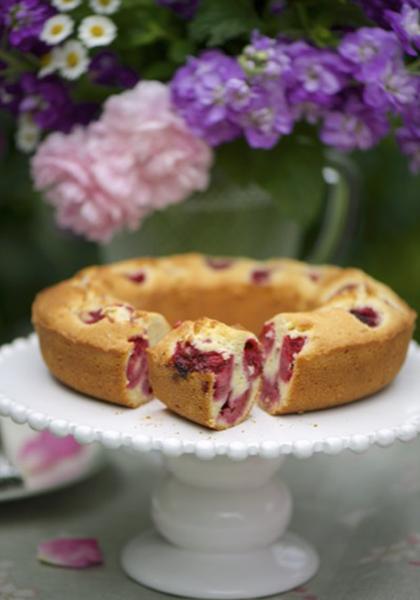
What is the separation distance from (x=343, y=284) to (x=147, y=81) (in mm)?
316

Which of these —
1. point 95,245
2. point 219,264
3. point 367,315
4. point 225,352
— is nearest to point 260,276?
point 219,264

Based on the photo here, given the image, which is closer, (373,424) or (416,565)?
(373,424)

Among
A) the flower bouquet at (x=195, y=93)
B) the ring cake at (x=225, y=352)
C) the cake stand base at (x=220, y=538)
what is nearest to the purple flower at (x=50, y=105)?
the flower bouquet at (x=195, y=93)

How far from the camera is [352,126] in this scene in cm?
112

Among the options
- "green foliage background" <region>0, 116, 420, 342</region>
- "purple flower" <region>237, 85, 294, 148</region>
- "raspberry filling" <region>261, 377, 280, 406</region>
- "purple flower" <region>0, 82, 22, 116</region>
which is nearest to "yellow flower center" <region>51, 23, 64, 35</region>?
"purple flower" <region>0, 82, 22, 116</region>

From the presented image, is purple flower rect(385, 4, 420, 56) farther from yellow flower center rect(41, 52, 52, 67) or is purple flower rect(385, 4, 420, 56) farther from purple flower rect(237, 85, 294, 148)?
yellow flower center rect(41, 52, 52, 67)

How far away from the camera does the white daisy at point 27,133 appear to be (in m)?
1.25

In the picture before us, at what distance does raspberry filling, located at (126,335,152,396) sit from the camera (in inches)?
38.4

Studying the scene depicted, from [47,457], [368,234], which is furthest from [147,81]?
[368,234]

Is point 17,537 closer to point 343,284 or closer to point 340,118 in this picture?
point 343,284

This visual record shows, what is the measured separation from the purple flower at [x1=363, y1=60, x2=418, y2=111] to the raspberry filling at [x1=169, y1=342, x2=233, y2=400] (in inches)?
12.8

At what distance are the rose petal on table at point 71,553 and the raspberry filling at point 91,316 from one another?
0.25 meters

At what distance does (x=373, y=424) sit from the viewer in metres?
0.94

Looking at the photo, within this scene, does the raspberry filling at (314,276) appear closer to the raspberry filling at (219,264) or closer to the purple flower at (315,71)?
the raspberry filling at (219,264)
